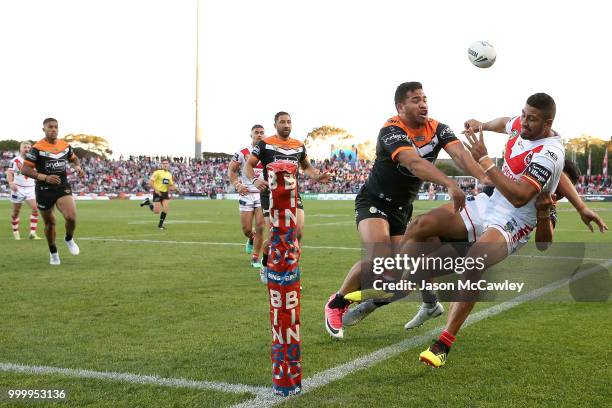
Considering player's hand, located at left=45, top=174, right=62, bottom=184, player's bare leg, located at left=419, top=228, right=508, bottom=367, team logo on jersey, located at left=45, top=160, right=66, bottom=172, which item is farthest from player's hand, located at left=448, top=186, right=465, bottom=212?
team logo on jersey, located at left=45, top=160, right=66, bottom=172

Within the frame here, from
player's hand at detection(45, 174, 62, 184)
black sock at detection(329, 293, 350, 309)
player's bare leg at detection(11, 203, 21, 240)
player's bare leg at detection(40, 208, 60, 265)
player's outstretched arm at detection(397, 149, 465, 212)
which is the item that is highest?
player's outstretched arm at detection(397, 149, 465, 212)

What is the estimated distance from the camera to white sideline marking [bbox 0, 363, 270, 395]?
3.85m

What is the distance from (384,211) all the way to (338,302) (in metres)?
0.97

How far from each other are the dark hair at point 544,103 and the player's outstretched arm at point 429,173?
0.86 m

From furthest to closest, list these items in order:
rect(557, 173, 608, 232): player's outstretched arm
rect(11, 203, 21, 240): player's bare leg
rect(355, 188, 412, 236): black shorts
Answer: rect(11, 203, 21, 240): player's bare leg
rect(355, 188, 412, 236): black shorts
rect(557, 173, 608, 232): player's outstretched arm

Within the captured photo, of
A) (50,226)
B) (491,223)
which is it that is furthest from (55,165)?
(491,223)

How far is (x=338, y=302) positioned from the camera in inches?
213

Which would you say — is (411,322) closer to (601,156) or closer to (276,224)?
(276,224)

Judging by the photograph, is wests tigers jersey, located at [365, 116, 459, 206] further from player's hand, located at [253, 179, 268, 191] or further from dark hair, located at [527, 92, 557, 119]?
player's hand, located at [253, 179, 268, 191]

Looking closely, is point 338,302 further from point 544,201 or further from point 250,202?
point 250,202

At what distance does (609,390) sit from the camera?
3.82 metres

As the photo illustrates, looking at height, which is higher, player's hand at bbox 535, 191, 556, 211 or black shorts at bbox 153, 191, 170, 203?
player's hand at bbox 535, 191, 556, 211

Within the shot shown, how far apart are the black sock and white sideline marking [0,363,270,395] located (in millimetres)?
1605

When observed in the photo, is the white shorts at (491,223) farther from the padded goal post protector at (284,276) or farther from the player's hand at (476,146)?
the padded goal post protector at (284,276)
